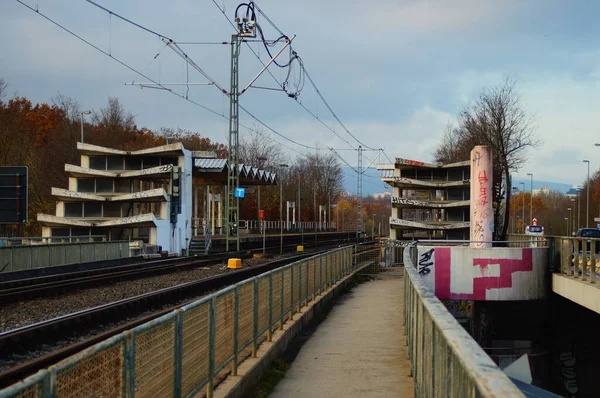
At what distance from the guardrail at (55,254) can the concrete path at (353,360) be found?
1289cm

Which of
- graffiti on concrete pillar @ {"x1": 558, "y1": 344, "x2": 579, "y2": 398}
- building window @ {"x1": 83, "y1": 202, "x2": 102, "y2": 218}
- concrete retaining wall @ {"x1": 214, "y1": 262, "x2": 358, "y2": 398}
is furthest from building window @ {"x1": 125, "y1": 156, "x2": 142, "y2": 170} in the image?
concrete retaining wall @ {"x1": 214, "y1": 262, "x2": 358, "y2": 398}

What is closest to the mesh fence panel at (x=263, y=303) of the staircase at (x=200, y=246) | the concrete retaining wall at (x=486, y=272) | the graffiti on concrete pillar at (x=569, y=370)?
the concrete retaining wall at (x=486, y=272)

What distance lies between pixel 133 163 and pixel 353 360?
40022 mm

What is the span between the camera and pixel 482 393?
301cm

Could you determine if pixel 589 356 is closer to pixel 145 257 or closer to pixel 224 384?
pixel 224 384

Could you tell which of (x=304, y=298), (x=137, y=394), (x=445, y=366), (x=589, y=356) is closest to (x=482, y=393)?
(x=445, y=366)

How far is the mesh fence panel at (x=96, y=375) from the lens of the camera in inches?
173

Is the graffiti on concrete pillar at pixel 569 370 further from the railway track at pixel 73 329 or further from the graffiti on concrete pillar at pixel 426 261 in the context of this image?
the railway track at pixel 73 329

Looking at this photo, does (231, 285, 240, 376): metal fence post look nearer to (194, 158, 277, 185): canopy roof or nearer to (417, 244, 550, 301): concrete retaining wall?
(417, 244, 550, 301): concrete retaining wall

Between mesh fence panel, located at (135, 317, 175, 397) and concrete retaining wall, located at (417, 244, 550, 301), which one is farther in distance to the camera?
concrete retaining wall, located at (417, 244, 550, 301)

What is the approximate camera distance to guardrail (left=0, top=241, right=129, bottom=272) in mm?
26191

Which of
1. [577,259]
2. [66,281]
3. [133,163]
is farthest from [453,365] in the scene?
[133,163]

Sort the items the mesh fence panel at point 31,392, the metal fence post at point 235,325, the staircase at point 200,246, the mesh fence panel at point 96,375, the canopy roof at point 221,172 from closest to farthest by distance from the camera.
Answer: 1. the mesh fence panel at point 31,392
2. the mesh fence panel at point 96,375
3. the metal fence post at point 235,325
4. the staircase at point 200,246
5. the canopy roof at point 221,172

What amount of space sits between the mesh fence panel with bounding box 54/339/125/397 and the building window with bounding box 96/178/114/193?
45.3 m
